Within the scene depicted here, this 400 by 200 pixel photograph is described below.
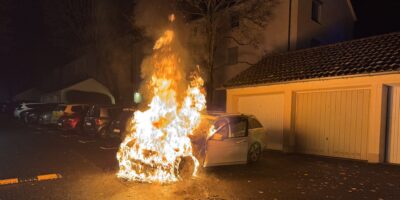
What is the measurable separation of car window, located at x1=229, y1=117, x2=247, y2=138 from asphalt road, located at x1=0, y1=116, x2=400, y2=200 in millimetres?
936

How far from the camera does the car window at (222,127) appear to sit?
8.70m

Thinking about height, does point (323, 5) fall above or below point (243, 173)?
above

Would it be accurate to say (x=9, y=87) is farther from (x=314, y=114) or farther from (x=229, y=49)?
(x=314, y=114)

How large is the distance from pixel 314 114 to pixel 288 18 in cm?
736

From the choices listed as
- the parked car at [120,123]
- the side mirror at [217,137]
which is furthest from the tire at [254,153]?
the parked car at [120,123]

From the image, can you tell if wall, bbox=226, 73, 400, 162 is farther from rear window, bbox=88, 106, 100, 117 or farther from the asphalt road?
rear window, bbox=88, 106, 100, 117

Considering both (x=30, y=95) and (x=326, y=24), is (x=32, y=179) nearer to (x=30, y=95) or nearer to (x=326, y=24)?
(x=326, y=24)

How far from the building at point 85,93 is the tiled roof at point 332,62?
21.7 m

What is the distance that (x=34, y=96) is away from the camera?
148ft

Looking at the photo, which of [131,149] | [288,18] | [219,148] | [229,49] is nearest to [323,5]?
[288,18]

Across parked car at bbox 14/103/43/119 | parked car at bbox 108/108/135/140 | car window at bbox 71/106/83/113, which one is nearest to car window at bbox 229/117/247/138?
parked car at bbox 108/108/135/140

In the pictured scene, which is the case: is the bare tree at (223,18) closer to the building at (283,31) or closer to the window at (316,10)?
the building at (283,31)

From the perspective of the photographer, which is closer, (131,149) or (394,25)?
(131,149)

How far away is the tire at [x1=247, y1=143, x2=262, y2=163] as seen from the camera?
9.77m
